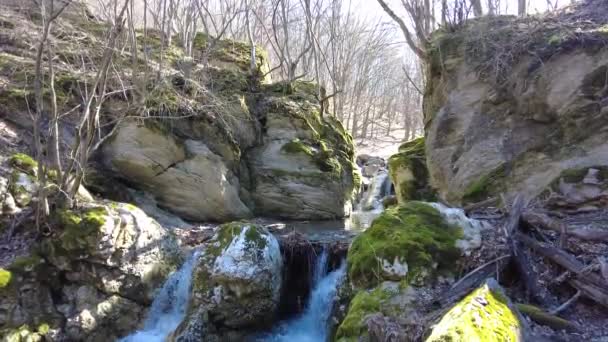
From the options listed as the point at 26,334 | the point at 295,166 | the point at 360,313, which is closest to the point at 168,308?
the point at 26,334

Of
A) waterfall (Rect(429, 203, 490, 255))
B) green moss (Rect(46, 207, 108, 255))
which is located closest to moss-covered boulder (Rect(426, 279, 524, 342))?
waterfall (Rect(429, 203, 490, 255))

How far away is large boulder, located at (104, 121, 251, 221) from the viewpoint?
404 inches

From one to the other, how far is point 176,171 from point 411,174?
624 centimetres

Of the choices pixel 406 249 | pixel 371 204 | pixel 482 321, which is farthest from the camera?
pixel 371 204

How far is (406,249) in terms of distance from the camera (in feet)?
16.1

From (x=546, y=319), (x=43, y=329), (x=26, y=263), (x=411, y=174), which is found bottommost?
(x=43, y=329)

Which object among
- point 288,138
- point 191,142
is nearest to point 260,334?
point 191,142

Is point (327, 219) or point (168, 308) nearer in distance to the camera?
point (168, 308)

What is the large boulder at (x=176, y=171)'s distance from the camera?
404 inches

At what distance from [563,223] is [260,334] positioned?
4.74 metres

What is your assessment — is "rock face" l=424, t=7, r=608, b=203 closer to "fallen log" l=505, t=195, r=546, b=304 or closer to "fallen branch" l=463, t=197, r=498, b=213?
"fallen branch" l=463, t=197, r=498, b=213

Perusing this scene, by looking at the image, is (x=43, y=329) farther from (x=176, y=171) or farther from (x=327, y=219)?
(x=327, y=219)

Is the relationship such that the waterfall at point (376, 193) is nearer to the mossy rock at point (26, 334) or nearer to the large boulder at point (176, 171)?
the large boulder at point (176, 171)

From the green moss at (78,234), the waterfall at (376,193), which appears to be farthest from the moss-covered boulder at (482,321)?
the waterfall at (376,193)
